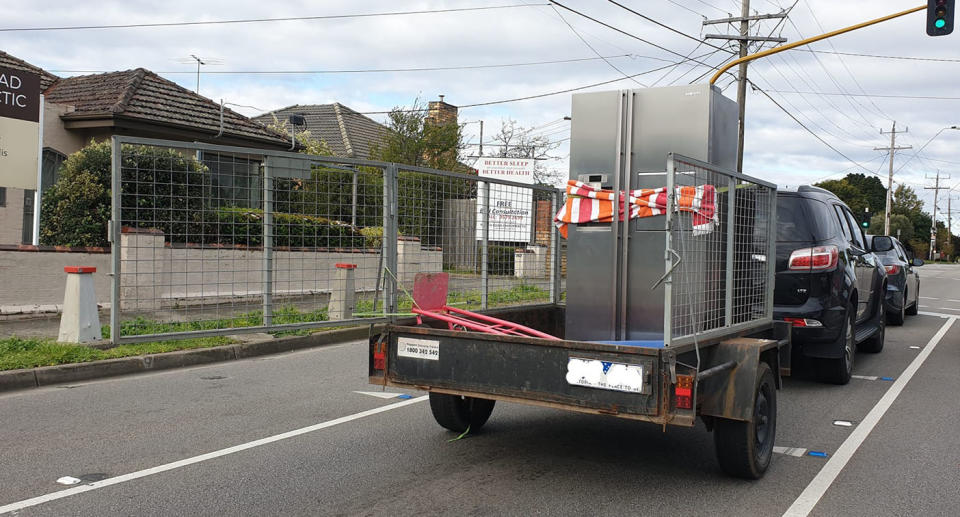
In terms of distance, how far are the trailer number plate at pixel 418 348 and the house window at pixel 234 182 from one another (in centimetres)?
219

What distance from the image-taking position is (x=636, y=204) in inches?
225

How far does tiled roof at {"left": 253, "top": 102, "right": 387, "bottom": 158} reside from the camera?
122 feet

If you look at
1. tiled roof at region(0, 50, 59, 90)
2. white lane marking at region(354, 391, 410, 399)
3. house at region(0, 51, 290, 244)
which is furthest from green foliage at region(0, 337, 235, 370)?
tiled roof at region(0, 50, 59, 90)

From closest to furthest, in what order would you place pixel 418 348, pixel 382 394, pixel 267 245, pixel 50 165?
pixel 418 348 → pixel 267 245 → pixel 382 394 → pixel 50 165

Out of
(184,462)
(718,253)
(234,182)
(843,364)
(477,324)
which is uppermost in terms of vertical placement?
(234,182)

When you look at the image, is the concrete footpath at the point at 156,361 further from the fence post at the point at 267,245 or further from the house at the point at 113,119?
the house at the point at 113,119

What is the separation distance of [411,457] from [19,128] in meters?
10.1

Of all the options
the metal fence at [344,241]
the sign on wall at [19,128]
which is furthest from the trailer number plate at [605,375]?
the sign on wall at [19,128]

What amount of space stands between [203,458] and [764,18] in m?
24.3

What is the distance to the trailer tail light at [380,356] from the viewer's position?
16.5 ft

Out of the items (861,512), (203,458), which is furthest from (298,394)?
(861,512)

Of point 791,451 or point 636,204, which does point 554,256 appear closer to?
point 636,204

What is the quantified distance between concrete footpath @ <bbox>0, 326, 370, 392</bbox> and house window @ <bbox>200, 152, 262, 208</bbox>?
2.42 m

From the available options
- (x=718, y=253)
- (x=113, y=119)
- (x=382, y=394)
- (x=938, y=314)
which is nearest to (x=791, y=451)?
(x=718, y=253)
